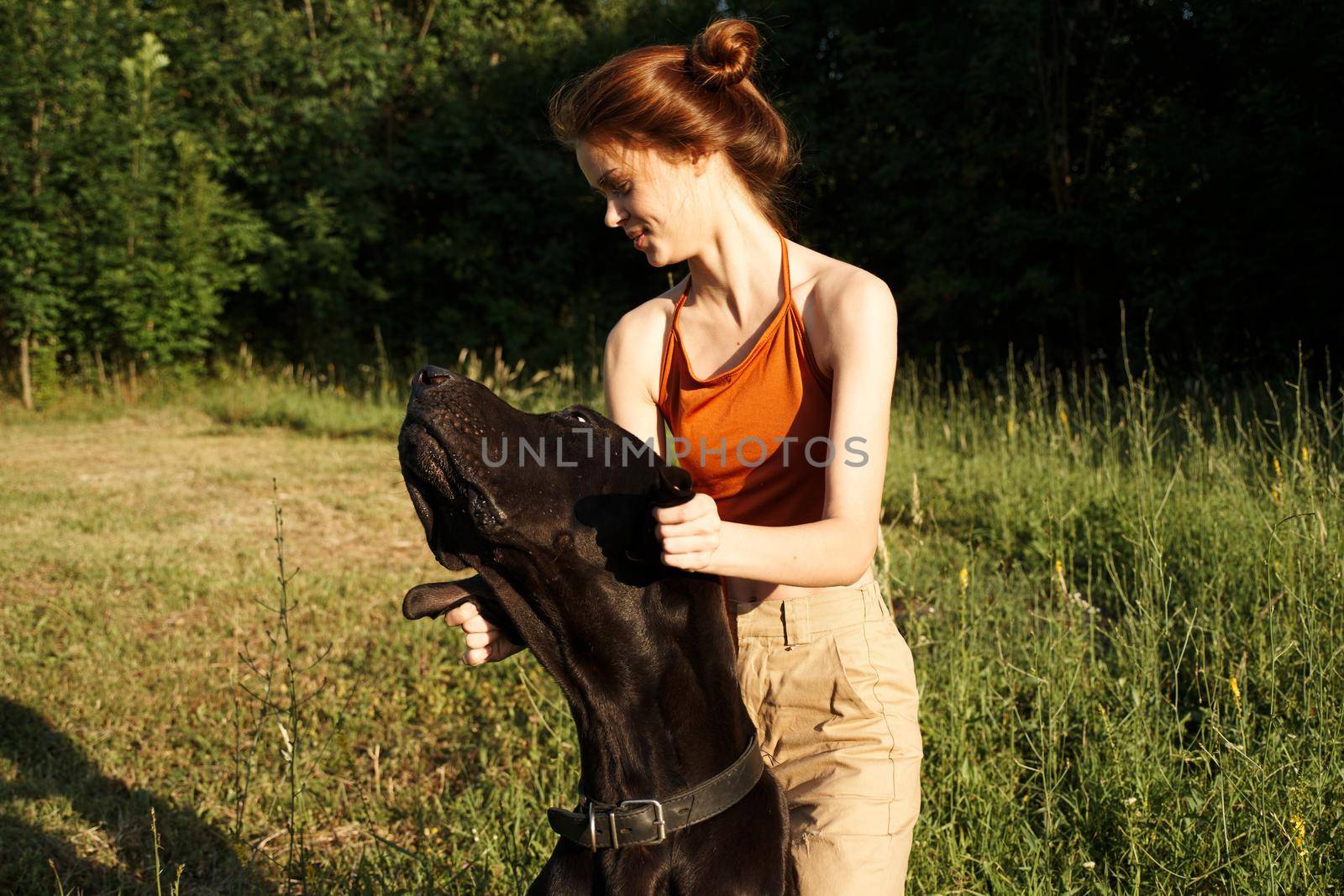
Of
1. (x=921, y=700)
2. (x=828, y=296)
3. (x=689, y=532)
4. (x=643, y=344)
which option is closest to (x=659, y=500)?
(x=689, y=532)

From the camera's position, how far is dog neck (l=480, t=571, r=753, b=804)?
160cm

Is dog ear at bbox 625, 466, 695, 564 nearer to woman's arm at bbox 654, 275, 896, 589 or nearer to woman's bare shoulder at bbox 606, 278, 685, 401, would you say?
woman's arm at bbox 654, 275, 896, 589

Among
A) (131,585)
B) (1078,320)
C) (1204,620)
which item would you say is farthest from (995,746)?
(1078,320)

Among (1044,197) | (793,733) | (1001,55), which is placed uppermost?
(1001,55)

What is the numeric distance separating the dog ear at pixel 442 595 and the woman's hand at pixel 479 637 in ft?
0.09

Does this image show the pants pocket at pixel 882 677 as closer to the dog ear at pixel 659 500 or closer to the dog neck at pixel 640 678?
the dog neck at pixel 640 678

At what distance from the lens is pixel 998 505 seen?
523 cm

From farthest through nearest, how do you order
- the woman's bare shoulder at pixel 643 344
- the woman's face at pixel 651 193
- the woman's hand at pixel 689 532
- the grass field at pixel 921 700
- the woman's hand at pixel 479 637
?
the grass field at pixel 921 700
the woman's bare shoulder at pixel 643 344
the woman's face at pixel 651 193
the woman's hand at pixel 479 637
the woman's hand at pixel 689 532

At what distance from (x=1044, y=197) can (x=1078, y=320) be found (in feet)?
4.22

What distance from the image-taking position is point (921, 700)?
10.4ft

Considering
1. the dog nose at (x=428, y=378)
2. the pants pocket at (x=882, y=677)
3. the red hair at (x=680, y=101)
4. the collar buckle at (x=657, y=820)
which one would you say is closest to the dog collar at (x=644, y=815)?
the collar buckle at (x=657, y=820)

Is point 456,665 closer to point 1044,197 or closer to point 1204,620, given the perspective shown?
point 1204,620

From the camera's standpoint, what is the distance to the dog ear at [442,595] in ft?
5.23

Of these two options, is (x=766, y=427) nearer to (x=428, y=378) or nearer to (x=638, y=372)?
(x=638, y=372)
